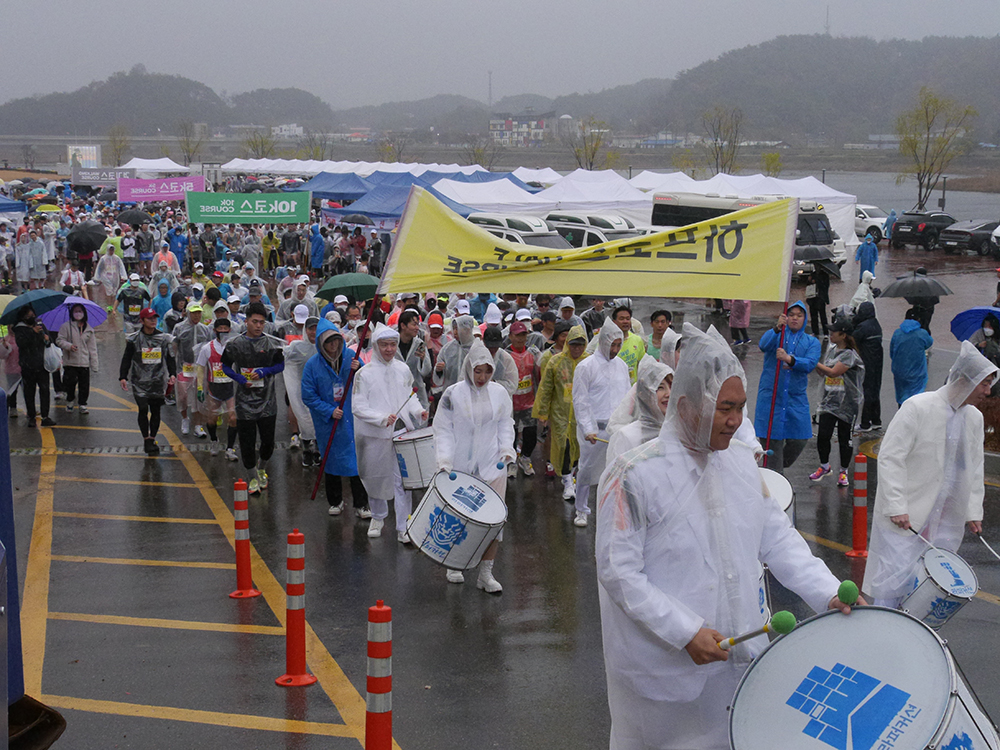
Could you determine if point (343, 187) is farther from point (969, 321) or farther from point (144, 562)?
point (144, 562)

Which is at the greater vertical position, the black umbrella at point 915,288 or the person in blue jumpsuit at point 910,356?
the black umbrella at point 915,288

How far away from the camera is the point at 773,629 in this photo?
3309 mm

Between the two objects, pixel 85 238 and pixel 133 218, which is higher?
pixel 133 218

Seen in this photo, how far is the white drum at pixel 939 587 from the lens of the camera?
5.54 m

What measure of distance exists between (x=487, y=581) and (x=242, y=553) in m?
1.78

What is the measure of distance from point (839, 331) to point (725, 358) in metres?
7.79

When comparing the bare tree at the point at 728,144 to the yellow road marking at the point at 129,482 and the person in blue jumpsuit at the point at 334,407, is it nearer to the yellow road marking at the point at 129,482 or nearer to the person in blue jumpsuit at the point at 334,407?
the yellow road marking at the point at 129,482

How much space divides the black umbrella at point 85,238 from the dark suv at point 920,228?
28.9 m

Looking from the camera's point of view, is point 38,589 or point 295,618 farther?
point 38,589

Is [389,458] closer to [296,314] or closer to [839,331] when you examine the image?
[296,314]

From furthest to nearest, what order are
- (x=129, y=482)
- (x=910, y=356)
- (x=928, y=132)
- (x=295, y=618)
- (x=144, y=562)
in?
(x=928, y=132), (x=910, y=356), (x=129, y=482), (x=144, y=562), (x=295, y=618)

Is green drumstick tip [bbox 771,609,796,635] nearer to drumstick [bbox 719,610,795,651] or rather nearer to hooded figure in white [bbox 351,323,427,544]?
drumstick [bbox 719,610,795,651]

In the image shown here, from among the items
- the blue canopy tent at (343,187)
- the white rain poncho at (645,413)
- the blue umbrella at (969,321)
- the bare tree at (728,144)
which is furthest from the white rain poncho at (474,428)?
the bare tree at (728,144)

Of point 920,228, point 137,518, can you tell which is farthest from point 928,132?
point 137,518
